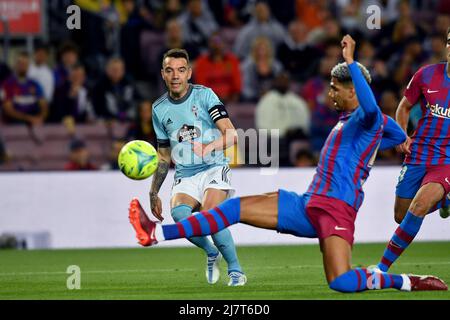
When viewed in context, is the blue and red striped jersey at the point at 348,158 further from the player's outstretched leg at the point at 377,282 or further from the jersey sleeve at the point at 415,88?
the jersey sleeve at the point at 415,88

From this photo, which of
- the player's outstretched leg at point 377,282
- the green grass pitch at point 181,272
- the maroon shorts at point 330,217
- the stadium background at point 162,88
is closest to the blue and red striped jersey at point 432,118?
the green grass pitch at point 181,272

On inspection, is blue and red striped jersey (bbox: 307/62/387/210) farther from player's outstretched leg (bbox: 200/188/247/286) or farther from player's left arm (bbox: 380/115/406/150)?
player's outstretched leg (bbox: 200/188/247/286)

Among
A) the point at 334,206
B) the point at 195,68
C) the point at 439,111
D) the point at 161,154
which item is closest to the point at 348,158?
the point at 334,206

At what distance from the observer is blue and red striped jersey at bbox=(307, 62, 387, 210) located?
25.8 ft

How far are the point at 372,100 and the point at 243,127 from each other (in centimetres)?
926

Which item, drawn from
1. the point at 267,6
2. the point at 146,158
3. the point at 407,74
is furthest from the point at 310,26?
the point at 146,158

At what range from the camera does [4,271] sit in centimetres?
1126

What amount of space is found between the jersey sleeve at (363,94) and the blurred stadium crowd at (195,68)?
781 cm

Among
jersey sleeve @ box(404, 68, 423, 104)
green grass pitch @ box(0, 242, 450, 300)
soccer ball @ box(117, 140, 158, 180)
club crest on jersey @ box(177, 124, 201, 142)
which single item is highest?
jersey sleeve @ box(404, 68, 423, 104)

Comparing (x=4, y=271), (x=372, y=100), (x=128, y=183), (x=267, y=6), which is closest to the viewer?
(x=372, y=100)

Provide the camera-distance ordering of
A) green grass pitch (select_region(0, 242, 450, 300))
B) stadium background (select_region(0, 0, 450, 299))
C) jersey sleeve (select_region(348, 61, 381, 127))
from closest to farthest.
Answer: jersey sleeve (select_region(348, 61, 381, 127)), green grass pitch (select_region(0, 242, 450, 300)), stadium background (select_region(0, 0, 450, 299))

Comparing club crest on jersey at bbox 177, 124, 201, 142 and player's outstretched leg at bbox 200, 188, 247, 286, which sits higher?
club crest on jersey at bbox 177, 124, 201, 142

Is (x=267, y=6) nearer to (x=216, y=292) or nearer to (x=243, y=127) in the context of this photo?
(x=243, y=127)

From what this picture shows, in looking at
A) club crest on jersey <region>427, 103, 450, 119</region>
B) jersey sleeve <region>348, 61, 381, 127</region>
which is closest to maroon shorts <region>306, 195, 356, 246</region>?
jersey sleeve <region>348, 61, 381, 127</region>
